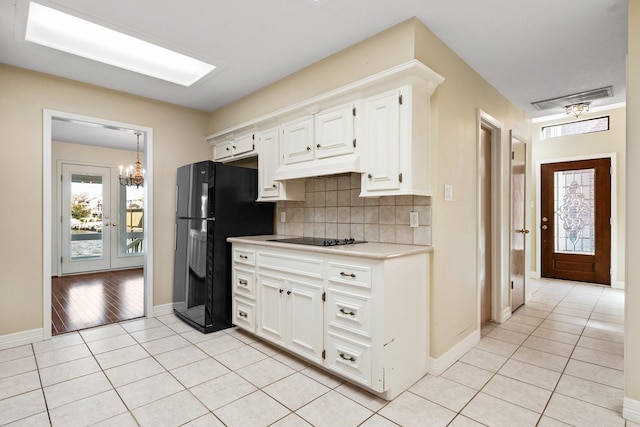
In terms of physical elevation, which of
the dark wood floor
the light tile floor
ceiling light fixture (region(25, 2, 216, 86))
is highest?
ceiling light fixture (region(25, 2, 216, 86))

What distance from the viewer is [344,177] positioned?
3.05 m

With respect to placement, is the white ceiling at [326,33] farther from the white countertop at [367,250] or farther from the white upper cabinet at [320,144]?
the white countertop at [367,250]

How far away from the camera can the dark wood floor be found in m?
3.63

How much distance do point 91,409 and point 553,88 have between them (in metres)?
4.88

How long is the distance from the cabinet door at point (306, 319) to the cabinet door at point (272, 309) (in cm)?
8

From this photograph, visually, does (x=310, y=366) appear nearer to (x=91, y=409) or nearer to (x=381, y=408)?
(x=381, y=408)

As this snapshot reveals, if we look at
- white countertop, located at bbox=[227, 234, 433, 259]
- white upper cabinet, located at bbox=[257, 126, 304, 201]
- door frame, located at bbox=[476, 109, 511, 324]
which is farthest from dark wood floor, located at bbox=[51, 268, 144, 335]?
door frame, located at bbox=[476, 109, 511, 324]

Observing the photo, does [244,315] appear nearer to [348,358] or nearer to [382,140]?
[348,358]

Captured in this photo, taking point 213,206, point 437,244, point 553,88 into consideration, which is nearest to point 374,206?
point 437,244

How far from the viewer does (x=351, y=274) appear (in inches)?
84.7

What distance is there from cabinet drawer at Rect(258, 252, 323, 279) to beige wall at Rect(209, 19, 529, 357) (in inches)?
34.1

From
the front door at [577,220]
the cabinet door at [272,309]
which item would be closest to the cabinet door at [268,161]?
the cabinet door at [272,309]

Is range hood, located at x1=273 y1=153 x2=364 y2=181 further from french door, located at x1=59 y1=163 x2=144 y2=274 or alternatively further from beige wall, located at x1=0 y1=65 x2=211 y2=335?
french door, located at x1=59 y1=163 x2=144 y2=274

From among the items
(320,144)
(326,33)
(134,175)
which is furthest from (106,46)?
(134,175)
